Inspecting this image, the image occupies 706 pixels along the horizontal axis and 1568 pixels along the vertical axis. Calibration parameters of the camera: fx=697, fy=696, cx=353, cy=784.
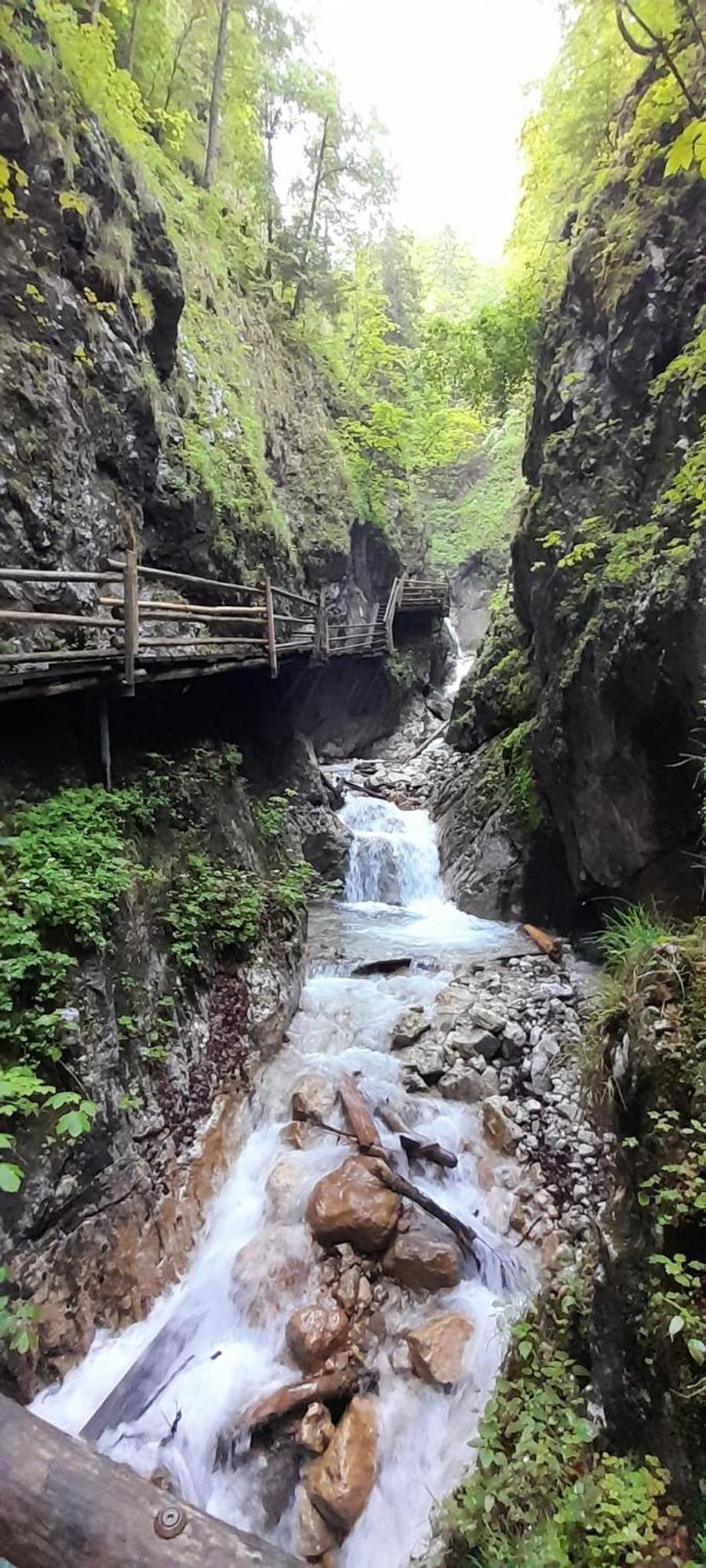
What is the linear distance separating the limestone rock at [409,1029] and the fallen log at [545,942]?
2.02 meters

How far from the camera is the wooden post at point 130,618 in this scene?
5812 millimetres

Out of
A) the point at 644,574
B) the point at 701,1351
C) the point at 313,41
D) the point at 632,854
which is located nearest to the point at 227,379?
the point at 644,574

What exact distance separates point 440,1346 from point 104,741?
497 cm

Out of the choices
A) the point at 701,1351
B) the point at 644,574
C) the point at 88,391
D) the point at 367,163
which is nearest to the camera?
the point at 701,1351

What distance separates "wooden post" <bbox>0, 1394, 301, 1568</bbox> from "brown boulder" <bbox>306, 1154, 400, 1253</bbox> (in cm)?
286

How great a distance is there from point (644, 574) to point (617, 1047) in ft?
14.8

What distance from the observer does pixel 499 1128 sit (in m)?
5.41

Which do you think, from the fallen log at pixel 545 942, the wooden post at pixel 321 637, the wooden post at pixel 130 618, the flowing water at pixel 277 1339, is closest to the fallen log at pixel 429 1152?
the flowing water at pixel 277 1339

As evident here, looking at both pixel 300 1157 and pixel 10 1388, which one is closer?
pixel 10 1388

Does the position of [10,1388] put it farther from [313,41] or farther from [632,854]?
[313,41]

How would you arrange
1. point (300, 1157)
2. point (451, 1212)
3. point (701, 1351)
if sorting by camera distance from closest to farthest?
1. point (701, 1351)
2. point (451, 1212)
3. point (300, 1157)

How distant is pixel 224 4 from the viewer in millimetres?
12008

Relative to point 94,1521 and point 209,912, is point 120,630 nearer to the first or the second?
point 209,912

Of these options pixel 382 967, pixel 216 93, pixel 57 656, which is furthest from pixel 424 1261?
pixel 216 93
